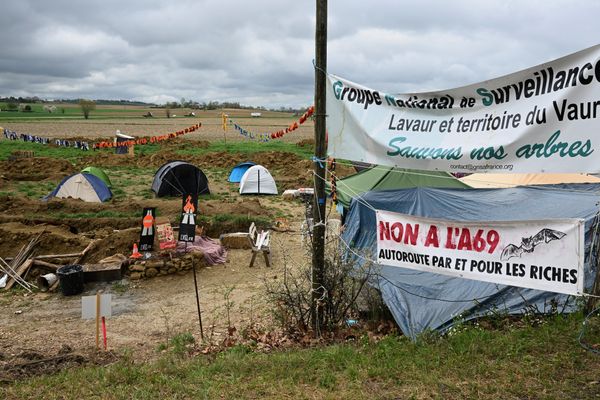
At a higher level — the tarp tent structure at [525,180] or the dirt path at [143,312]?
the tarp tent structure at [525,180]

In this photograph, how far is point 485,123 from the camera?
4695 millimetres

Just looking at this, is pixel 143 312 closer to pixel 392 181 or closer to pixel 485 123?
pixel 392 181

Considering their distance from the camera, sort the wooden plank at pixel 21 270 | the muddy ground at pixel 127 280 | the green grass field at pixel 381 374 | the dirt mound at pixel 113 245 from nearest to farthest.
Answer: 1. the green grass field at pixel 381 374
2. the muddy ground at pixel 127 280
3. the wooden plank at pixel 21 270
4. the dirt mound at pixel 113 245

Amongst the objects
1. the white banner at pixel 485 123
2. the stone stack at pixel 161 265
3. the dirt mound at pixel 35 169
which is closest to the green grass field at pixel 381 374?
the white banner at pixel 485 123

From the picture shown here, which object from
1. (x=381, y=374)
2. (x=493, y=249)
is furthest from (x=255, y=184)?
(x=381, y=374)

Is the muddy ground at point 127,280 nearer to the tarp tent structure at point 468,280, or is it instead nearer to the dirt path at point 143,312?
the dirt path at point 143,312

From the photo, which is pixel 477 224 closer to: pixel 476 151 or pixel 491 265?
pixel 491 265

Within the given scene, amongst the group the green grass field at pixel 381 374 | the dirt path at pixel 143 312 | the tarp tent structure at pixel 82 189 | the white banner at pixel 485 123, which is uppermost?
the white banner at pixel 485 123

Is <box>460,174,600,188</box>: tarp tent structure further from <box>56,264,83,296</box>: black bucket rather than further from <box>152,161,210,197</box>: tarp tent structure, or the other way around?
<box>152,161,210,197</box>: tarp tent structure

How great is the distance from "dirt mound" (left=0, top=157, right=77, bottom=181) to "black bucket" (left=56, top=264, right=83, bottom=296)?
45.4ft

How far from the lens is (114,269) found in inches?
423

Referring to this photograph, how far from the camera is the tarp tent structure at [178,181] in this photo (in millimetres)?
18438

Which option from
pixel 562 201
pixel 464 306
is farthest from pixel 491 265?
pixel 562 201

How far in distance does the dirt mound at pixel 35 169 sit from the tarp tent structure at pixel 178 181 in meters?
6.94
